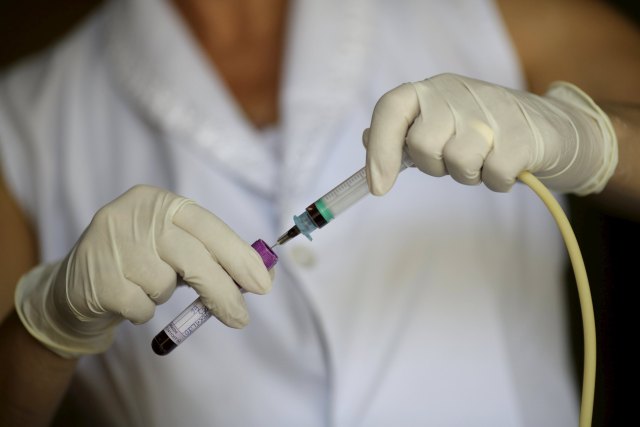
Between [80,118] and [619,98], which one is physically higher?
[80,118]

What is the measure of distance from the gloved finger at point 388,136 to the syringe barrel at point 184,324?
0.11 m

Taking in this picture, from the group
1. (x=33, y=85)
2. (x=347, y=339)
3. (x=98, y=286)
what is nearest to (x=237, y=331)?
(x=347, y=339)

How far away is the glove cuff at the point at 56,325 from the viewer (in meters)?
0.68

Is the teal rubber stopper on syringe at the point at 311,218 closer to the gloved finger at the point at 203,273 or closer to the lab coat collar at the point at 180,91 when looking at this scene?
the gloved finger at the point at 203,273

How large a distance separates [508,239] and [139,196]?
470mm

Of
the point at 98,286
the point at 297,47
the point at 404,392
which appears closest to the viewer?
the point at 98,286

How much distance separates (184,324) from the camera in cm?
61

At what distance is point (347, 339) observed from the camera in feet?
2.76

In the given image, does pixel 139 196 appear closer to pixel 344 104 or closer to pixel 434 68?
pixel 344 104

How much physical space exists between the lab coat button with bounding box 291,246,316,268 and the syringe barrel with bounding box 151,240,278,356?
0.69ft

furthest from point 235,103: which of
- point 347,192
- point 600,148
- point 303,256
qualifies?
point 600,148

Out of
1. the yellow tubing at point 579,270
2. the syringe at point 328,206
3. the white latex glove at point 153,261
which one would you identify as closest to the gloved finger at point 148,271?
the white latex glove at point 153,261

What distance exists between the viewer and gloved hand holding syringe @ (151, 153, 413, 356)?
0.60 meters

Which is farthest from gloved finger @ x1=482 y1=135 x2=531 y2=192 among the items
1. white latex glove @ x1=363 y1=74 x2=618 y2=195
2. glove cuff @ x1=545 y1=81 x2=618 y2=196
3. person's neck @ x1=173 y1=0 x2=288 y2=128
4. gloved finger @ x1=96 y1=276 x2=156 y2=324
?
person's neck @ x1=173 y1=0 x2=288 y2=128
